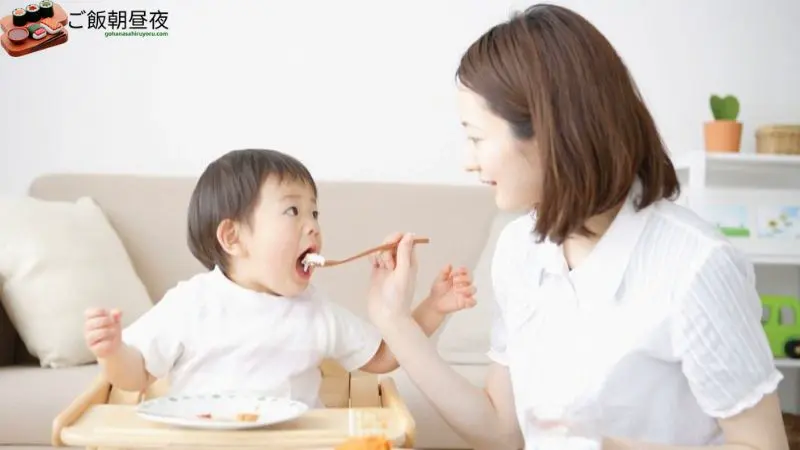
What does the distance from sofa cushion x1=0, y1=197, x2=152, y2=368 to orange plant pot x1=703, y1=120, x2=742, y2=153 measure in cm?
170

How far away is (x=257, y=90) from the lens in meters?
3.07

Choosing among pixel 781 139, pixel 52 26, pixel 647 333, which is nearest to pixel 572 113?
pixel 647 333

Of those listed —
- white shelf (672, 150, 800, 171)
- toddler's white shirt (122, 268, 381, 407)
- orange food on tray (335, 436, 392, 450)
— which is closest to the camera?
orange food on tray (335, 436, 392, 450)

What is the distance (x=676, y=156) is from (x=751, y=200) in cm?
31

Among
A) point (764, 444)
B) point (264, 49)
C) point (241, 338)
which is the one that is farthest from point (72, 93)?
point (764, 444)

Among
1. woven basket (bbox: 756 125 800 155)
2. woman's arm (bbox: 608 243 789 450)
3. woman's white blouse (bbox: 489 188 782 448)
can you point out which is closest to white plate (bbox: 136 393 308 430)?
woman's white blouse (bbox: 489 188 782 448)

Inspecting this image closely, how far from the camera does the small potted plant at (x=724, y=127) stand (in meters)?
3.00

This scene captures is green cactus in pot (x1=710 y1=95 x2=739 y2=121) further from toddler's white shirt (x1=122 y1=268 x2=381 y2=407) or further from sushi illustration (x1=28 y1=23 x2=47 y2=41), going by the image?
sushi illustration (x1=28 y1=23 x2=47 y2=41)

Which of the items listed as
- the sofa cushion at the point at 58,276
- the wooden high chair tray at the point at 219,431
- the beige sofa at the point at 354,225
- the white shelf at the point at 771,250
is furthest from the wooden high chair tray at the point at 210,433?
the white shelf at the point at 771,250

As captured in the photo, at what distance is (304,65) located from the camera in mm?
3086

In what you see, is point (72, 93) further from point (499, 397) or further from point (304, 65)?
point (499, 397)

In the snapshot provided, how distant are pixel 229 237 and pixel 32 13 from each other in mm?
1809

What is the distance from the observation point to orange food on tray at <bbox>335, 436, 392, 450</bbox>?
1.05 metres

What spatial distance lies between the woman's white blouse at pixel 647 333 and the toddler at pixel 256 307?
→ 297 mm
